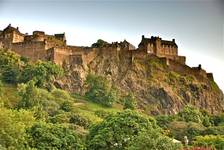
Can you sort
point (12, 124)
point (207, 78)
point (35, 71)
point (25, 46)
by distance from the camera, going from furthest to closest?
1. point (207, 78)
2. point (25, 46)
3. point (35, 71)
4. point (12, 124)

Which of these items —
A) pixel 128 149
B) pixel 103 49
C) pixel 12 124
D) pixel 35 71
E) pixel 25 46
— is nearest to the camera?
pixel 128 149

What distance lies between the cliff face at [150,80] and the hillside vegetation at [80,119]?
1.39 metres

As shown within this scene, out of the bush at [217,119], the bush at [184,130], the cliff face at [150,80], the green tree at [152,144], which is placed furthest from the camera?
the cliff face at [150,80]

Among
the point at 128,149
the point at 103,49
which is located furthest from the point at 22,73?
the point at 128,149

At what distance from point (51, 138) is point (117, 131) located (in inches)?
136

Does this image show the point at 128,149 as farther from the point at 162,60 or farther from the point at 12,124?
the point at 162,60

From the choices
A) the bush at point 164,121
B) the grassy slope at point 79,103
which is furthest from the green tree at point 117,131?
the bush at point 164,121

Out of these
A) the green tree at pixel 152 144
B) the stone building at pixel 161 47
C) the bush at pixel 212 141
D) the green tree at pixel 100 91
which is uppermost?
the stone building at pixel 161 47

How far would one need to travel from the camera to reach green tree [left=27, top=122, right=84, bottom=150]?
2884 cm

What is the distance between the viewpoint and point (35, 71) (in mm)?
54062

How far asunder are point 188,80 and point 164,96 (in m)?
4.83

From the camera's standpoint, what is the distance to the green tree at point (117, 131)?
2897 centimetres

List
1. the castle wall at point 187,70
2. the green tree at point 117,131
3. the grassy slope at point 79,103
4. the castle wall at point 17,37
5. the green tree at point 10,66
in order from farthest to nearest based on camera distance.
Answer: the castle wall at point 187,70
the castle wall at point 17,37
the green tree at point 10,66
the grassy slope at point 79,103
the green tree at point 117,131

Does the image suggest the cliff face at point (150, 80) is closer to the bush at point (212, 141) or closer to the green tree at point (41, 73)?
the green tree at point (41, 73)
